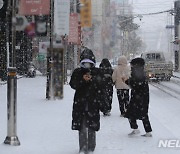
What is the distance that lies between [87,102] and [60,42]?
30.2 feet

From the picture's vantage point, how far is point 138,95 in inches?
327

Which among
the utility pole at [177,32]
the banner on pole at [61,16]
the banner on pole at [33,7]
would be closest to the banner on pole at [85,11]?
the banner on pole at [61,16]

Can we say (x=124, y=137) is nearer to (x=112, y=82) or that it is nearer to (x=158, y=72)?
(x=112, y=82)

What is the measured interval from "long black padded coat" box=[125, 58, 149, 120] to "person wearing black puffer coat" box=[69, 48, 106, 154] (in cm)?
174

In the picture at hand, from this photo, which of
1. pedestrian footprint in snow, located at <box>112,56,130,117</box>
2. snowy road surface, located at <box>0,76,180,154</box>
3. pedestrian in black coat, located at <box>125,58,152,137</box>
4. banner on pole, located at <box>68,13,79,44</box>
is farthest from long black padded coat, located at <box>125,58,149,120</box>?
banner on pole, located at <box>68,13,79,44</box>

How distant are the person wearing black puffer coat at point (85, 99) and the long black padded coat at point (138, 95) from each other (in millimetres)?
1738

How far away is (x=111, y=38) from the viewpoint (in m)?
76.2

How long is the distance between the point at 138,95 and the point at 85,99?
77.7 inches

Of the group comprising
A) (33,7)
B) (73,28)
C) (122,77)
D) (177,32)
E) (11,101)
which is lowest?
(11,101)

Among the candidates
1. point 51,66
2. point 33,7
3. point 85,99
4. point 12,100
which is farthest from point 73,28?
point 85,99

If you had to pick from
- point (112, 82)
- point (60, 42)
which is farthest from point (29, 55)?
point (112, 82)

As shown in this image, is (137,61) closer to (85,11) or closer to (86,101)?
(86,101)

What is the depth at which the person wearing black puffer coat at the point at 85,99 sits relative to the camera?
656 cm

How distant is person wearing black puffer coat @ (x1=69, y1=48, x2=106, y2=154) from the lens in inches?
258
